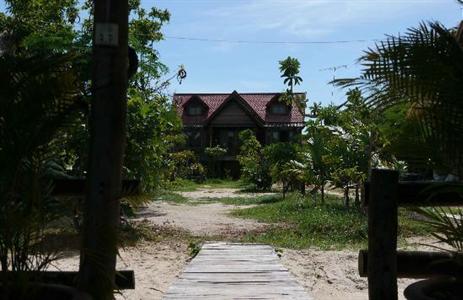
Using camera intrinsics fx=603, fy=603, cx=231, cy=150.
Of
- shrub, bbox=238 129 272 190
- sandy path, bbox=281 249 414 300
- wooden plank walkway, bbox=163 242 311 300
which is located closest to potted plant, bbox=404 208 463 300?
wooden plank walkway, bbox=163 242 311 300

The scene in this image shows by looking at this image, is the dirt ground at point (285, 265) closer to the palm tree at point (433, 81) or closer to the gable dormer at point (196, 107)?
the palm tree at point (433, 81)

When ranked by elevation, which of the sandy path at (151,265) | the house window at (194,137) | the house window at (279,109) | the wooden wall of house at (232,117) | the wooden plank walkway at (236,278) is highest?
the house window at (279,109)

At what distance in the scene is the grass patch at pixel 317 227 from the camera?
402 inches

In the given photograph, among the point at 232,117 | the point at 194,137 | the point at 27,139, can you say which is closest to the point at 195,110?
the point at 194,137

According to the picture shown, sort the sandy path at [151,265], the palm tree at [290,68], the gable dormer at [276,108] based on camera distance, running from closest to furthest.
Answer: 1. the sandy path at [151,265]
2. the palm tree at [290,68]
3. the gable dormer at [276,108]

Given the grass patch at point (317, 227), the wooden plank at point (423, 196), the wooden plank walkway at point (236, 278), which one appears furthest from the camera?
the grass patch at point (317, 227)

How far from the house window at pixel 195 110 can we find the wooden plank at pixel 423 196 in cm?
4127

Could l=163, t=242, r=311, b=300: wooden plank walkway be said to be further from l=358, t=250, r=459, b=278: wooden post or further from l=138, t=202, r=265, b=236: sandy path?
l=138, t=202, r=265, b=236: sandy path

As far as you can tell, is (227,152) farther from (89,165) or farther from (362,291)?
(89,165)

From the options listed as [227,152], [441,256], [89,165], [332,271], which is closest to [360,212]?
[332,271]

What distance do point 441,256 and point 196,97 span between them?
41577 mm

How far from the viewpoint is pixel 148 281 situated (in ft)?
22.4

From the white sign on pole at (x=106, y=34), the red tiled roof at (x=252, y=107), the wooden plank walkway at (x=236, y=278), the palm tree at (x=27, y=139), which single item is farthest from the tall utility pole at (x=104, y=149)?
the red tiled roof at (x=252, y=107)

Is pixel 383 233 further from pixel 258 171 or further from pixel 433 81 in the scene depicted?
pixel 258 171
